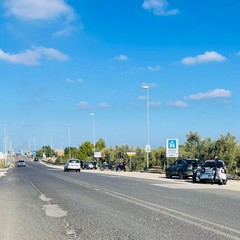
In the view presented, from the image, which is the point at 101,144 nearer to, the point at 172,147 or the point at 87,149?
the point at 87,149

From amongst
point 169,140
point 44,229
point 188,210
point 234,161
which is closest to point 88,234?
point 44,229

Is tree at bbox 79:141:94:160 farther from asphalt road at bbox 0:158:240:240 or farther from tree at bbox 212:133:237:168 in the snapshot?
asphalt road at bbox 0:158:240:240

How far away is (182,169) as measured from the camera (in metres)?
37.1

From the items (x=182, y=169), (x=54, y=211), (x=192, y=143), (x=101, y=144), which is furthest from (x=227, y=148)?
(x=101, y=144)

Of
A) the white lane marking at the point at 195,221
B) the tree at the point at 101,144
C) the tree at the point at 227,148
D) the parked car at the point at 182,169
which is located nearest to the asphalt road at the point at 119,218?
the white lane marking at the point at 195,221

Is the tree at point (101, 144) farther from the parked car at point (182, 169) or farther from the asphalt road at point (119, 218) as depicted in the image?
the asphalt road at point (119, 218)

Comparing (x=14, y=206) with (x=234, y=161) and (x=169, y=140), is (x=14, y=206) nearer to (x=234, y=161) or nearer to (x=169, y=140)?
(x=169, y=140)

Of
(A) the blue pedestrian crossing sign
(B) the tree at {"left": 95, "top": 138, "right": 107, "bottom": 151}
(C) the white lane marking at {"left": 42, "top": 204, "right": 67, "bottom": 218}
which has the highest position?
(B) the tree at {"left": 95, "top": 138, "right": 107, "bottom": 151}

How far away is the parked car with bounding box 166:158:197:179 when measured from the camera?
36.5 meters

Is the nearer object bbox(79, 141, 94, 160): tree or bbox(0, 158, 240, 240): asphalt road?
bbox(0, 158, 240, 240): asphalt road

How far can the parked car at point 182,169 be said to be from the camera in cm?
3647

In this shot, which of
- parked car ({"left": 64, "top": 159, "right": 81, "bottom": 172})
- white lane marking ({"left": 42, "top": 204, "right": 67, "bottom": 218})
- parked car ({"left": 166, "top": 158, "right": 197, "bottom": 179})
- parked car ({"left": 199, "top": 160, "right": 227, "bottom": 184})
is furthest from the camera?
parked car ({"left": 64, "top": 159, "right": 81, "bottom": 172})

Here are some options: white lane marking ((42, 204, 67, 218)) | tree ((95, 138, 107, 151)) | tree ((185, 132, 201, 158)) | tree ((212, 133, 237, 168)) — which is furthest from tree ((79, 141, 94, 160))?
white lane marking ((42, 204, 67, 218))

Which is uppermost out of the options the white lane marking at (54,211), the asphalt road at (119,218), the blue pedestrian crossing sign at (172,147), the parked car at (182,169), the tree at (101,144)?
the tree at (101,144)
